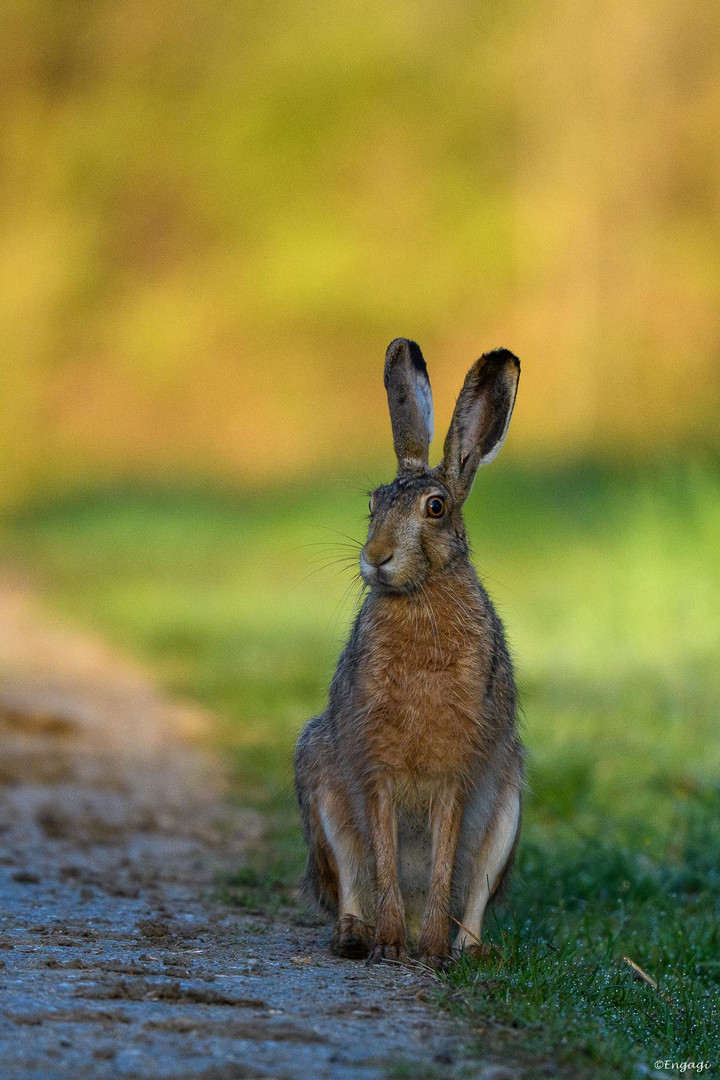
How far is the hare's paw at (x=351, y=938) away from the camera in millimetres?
3979

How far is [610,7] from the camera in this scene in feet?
77.6

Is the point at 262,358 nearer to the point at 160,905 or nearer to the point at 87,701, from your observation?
the point at 87,701

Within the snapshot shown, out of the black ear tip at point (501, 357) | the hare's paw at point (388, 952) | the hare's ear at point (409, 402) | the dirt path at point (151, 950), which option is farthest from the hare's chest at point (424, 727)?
the black ear tip at point (501, 357)

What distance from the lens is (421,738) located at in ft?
13.1

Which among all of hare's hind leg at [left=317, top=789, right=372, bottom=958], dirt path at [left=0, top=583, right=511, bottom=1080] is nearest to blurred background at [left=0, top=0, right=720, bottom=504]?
dirt path at [left=0, top=583, right=511, bottom=1080]

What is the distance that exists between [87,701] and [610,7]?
1861cm

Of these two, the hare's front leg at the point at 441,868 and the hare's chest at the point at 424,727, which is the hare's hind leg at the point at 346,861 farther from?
the hare's chest at the point at 424,727

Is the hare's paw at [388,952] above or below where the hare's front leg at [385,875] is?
below

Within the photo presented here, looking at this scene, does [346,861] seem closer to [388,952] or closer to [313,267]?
[388,952]

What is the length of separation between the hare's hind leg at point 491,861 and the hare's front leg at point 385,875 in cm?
23

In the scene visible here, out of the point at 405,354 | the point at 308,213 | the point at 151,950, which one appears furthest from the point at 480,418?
the point at 308,213

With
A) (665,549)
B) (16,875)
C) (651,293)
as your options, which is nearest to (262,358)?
(651,293)

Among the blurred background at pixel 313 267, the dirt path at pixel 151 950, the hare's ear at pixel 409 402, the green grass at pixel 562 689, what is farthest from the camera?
the blurred background at pixel 313 267

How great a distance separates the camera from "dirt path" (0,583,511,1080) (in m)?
2.79
